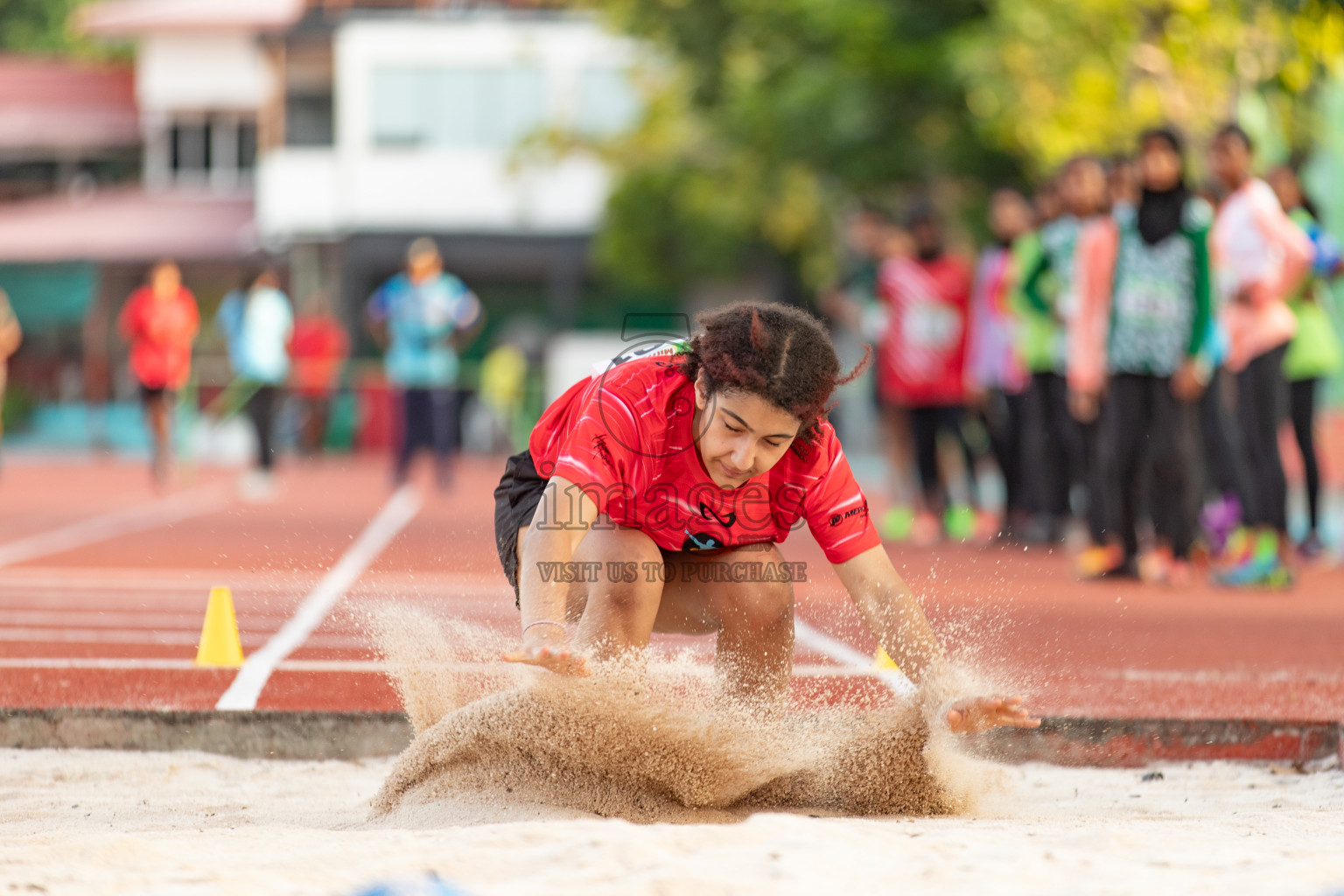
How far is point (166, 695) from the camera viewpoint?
18.5 feet

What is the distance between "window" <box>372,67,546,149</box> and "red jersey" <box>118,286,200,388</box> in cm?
1719

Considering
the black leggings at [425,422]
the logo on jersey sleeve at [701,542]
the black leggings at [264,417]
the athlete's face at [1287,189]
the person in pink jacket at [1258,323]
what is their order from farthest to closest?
1. the black leggings at [264,417]
2. the black leggings at [425,422]
3. the athlete's face at [1287,189]
4. the person in pink jacket at [1258,323]
5. the logo on jersey sleeve at [701,542]

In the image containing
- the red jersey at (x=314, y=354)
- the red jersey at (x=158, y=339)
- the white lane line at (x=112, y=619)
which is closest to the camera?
the white lane line at (x=112, y=619)

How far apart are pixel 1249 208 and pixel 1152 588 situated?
2078mm

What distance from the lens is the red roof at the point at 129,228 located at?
114 ft

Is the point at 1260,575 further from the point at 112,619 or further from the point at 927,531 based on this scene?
the point at 112,619

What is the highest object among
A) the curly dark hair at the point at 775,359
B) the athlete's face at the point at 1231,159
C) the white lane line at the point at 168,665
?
the athlete's face at the point at 1231,159

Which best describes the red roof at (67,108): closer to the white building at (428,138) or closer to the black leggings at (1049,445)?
the white building at (428,138)

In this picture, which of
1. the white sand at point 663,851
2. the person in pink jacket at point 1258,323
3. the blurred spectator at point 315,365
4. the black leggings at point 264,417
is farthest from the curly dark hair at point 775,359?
the blurred spectator at point 315,365

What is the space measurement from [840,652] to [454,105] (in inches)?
1137

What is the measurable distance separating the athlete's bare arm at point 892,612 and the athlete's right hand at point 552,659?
2.59 feet

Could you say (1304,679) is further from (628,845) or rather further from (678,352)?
(628,845)

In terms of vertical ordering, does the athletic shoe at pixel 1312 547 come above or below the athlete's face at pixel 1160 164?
below

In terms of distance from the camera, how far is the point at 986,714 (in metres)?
3.68
